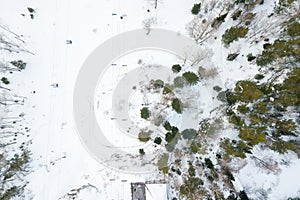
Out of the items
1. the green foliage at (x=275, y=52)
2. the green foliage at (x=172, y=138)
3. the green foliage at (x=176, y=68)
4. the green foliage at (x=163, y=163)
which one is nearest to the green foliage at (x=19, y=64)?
the green foliage at (x=176, y=68)

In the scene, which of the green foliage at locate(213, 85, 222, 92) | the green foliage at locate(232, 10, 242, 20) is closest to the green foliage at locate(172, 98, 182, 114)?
the green foliage at locate(213, 85, 222, 92)

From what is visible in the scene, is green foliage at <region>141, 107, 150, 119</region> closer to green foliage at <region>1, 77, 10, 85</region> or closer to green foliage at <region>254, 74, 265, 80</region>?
green foliage at <region>254, 74, 265, 80</region>

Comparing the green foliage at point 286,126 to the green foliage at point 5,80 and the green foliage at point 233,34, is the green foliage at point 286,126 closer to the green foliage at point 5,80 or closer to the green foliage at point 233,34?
the green foliage at point 233,34

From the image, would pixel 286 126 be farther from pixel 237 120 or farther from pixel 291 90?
pixel 237 120

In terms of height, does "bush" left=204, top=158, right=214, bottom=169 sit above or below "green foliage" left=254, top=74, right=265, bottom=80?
below

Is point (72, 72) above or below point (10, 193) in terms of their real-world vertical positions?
above

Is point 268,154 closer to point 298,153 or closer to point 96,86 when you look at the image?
point 298,153

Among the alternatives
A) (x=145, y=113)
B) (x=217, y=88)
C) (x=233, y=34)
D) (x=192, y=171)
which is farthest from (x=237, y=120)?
(x=145, y=113)
